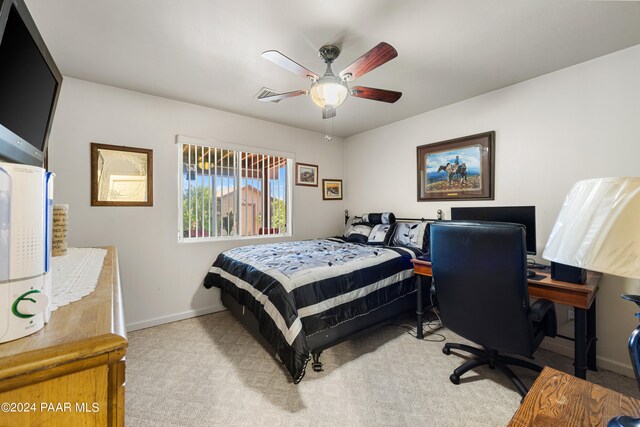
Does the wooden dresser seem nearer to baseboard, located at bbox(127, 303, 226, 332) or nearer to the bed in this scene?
the bed

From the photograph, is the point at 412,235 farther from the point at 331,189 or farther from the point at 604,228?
the point at 604,228

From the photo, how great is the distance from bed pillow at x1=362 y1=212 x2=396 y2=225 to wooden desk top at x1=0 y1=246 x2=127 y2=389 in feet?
11.1

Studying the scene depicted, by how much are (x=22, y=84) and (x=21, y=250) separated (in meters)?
0.88

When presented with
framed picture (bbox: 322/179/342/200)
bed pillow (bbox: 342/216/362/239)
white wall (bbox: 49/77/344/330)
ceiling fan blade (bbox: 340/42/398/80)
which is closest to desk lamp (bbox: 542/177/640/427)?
ceiling fan blade (bbox: 340/42/398/80)

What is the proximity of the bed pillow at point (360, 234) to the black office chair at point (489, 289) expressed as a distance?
69.6 inches

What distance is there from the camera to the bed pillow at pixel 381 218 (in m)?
3.73

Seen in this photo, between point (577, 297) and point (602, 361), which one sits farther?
point (602, 361)

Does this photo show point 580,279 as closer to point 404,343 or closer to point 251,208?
point 404,343

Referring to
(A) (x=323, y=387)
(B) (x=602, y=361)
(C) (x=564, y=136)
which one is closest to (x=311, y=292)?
(A) (x=323, y=387)

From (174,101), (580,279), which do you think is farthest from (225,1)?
(580,279)

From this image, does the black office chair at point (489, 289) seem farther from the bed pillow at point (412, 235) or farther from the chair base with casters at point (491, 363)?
the bed pillow at point (412, 235)

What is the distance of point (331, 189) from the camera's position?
455 centimetres

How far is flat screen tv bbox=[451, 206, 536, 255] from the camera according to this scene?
2285mm

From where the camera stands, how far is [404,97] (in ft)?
10.0
